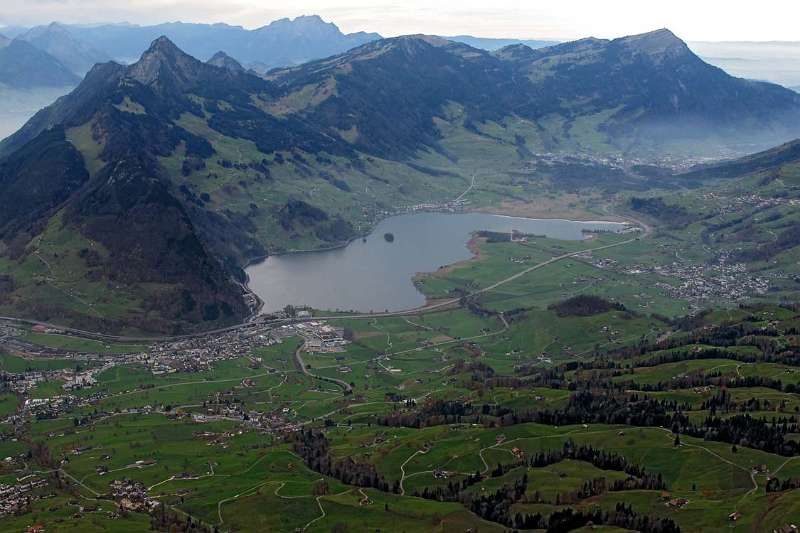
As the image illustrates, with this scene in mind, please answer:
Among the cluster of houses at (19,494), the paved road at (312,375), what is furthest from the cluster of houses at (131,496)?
the paved road at (312,375)

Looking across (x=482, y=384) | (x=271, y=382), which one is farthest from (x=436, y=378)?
(x=271, y=382)

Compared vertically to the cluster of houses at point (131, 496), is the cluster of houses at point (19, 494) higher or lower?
higher

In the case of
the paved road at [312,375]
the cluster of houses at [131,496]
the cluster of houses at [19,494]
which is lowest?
the paved road at [312,375]

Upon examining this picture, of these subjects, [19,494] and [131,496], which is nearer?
[19,494]

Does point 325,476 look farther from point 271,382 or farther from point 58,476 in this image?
point 271,382

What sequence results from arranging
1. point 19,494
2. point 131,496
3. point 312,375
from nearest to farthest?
1. point 19,494
2. point 131,496
3. point 312,375

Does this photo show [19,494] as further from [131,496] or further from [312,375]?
[312,375]

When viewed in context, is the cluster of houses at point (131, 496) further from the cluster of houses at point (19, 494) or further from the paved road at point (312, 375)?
the paved road at point (312, 375)

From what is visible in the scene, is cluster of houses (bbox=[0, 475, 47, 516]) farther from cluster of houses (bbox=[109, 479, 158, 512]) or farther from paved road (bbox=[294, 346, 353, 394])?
paved road (bbox=[294, 346, 353, 394])

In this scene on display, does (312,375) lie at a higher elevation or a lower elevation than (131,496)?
lower

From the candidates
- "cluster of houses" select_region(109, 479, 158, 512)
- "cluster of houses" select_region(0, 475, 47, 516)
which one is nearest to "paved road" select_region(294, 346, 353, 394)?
"cluster of houses" select_region(109, 479, 158, 512)

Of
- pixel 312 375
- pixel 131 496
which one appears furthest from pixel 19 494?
pixel 312 375

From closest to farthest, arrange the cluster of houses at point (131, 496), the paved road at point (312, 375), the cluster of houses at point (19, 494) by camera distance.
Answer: the cluster of houses at point (19, 494) < the cluster of houses at point (131, 496) < the paved road at point (312, 375)
